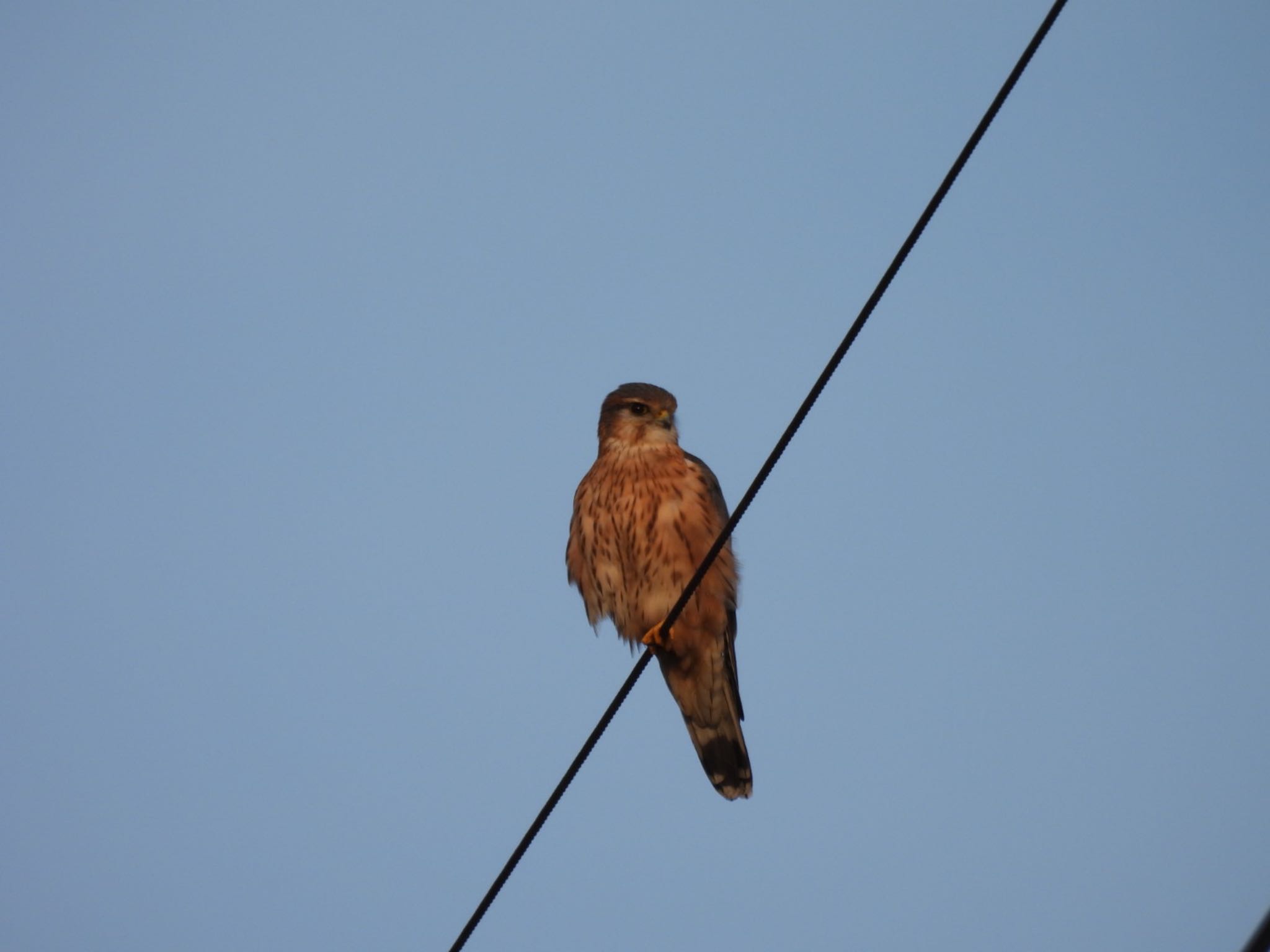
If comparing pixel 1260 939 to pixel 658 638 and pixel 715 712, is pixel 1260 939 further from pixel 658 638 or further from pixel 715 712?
pixel 715 712

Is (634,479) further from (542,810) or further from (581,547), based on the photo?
(542,810)

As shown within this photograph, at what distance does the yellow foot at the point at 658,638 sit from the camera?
4781mm

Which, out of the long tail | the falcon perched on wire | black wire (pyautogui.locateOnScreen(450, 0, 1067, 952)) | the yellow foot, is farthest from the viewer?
the long tail

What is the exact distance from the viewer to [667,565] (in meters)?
4.90

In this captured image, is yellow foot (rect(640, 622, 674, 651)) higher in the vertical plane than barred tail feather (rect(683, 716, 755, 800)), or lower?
higher

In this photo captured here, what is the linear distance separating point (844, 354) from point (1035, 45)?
25.8 inches

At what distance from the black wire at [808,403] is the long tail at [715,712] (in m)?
2.12

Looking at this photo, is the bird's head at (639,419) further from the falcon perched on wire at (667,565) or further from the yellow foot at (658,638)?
the yellow foot at (658,638)

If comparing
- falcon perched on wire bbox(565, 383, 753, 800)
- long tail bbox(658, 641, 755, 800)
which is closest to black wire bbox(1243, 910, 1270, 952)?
falcon perched on wire bbox(565, 383, 753, 800)

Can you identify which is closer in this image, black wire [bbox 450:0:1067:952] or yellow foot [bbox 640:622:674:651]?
black wire [bbox 450:0:1067:952]

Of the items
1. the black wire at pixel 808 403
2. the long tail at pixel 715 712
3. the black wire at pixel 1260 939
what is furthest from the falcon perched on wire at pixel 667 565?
the black wire at pixel 1260 939

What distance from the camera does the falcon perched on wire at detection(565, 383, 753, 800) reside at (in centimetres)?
491

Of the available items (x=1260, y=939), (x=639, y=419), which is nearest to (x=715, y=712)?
(x=639, y=419)

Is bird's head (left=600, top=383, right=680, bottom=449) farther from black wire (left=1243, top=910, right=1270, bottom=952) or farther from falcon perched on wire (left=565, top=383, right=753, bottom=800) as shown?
black wire (left=1243, top=910, right=1270, bottom=952)
